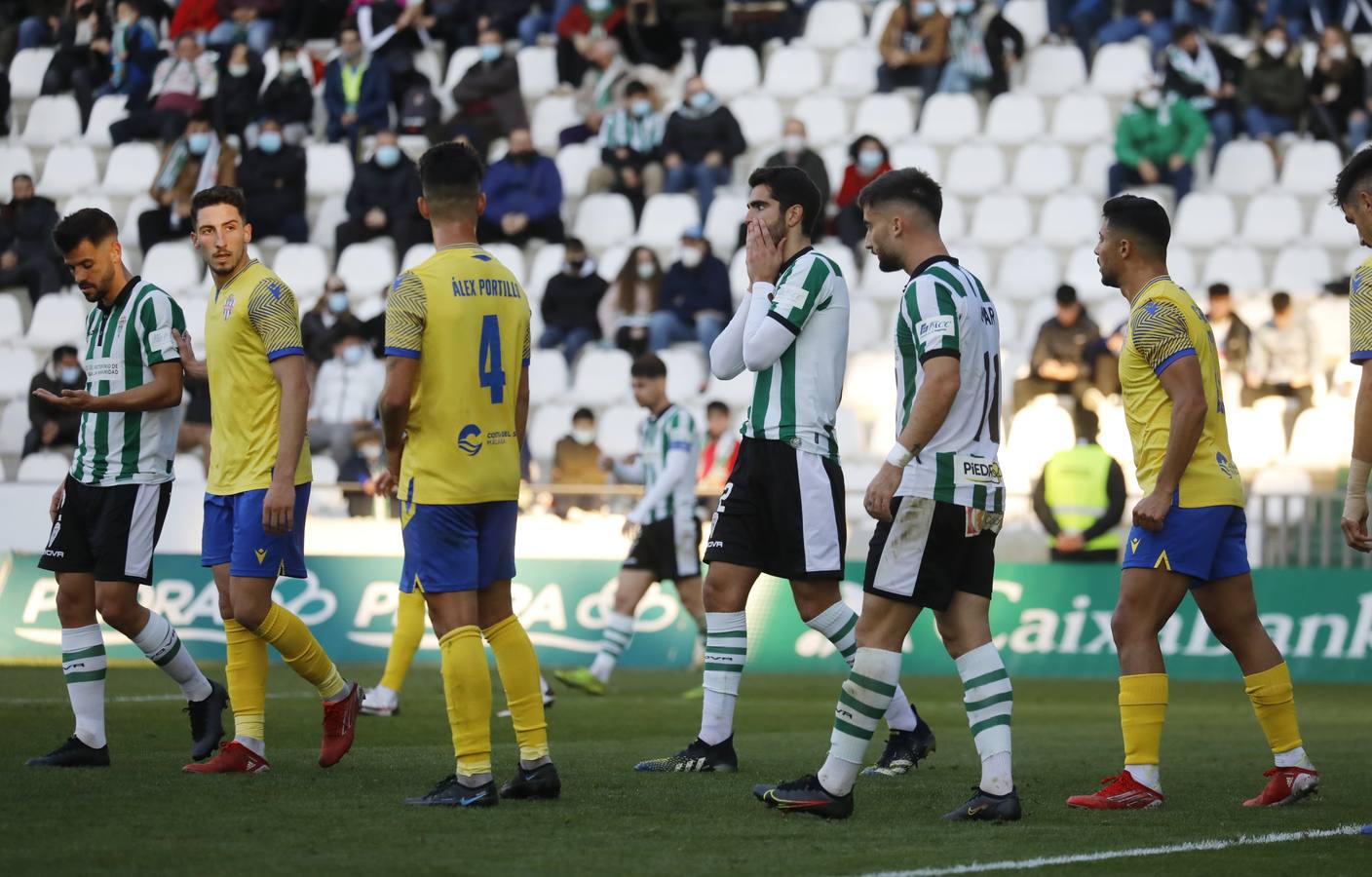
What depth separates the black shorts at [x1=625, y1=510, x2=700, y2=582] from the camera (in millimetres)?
13250

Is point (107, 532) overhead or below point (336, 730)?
overhead

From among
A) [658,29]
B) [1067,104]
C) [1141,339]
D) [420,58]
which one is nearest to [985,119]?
[1067,104]

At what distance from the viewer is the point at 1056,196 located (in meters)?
21.5

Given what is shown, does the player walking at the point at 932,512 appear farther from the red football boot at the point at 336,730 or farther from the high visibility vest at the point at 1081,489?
the high visibility vest at the point at 1081,489

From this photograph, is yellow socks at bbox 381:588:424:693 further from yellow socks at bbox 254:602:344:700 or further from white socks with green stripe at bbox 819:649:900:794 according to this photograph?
white socks with green stripe at bbox 819:649:900:794

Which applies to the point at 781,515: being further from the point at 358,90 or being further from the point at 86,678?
the point at 358,90

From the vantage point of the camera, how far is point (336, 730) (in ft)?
25.8

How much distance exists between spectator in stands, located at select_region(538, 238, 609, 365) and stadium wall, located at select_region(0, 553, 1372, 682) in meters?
4.73

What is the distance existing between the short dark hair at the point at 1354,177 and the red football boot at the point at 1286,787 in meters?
2.21

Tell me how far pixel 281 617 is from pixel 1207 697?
28.1ft

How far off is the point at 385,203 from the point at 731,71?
190 inches

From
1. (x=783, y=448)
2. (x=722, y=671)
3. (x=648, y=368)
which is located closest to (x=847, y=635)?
(x=722, y=671)

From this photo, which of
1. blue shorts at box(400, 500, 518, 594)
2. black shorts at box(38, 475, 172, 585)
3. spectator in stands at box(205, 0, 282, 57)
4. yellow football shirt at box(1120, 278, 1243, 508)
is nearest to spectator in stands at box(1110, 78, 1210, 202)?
spectator in stands at box(205, 0, 282, 57)

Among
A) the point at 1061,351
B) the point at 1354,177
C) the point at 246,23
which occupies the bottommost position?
the point at 1354,177
